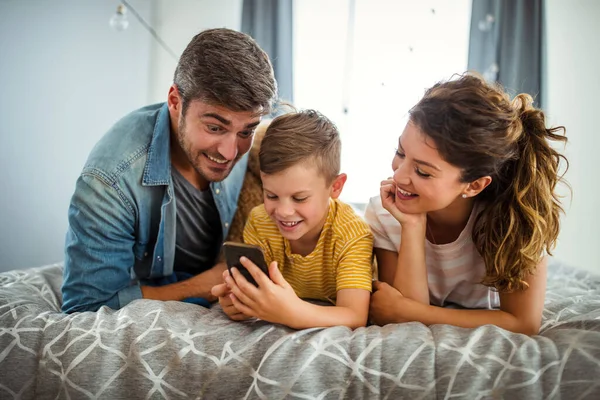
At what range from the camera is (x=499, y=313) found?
1229mm

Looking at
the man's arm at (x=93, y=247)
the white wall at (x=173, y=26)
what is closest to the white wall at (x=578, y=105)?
the white wall at (x=173, y=26)

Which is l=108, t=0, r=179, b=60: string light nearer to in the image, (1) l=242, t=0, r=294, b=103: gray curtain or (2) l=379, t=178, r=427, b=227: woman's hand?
(1) l=242, t=0, r=294, b=103: gray curtain

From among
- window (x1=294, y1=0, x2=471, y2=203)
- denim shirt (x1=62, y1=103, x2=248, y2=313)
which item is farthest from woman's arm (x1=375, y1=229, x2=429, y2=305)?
window (x1=294, y1=0, x2=471, y2=203)

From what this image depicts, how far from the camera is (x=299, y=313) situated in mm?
1120

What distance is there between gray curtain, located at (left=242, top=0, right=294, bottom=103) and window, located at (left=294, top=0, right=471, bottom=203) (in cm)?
11

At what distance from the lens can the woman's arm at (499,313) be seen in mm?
1203

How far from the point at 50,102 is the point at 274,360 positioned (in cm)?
165

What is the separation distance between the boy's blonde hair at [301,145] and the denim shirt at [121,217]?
0.39 metres

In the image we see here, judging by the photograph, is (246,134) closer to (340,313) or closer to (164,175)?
(164,175)

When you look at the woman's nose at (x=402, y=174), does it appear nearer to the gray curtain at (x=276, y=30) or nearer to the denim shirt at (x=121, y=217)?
the denim shirt at (x=121, y=217)

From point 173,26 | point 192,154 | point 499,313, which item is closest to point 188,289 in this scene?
point 192,154

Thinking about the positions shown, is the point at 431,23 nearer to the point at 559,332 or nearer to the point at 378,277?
the point at 378,277

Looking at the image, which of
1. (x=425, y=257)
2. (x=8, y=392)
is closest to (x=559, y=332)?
(x=425, y=257)

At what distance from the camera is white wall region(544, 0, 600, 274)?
9.39ft
